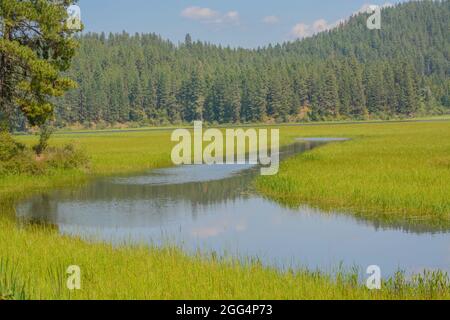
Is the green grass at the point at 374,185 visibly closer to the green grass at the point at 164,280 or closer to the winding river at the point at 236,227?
the winding river at the point at 236,227

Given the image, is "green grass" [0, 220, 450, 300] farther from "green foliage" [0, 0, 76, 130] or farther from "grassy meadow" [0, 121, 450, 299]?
"green foliage" [0, 0, 76, 130]

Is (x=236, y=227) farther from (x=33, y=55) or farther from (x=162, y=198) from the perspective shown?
(x=33, y=55)

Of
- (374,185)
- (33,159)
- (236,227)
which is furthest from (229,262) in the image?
(33,159)

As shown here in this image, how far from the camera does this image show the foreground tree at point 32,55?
32.3 meters

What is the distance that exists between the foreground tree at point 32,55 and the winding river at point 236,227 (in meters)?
5.83

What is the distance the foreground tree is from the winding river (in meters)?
5.83

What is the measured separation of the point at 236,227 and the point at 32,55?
56.6 feet

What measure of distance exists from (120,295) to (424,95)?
189856 mm

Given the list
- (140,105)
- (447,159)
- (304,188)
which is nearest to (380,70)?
(140,105)

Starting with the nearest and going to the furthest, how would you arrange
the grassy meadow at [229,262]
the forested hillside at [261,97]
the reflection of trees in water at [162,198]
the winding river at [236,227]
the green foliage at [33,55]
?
1. the grassy meadow at [229,262]
2. the winding river at [236,227]
3. the reflection of trees in water at [162,198]
4. the green foliage at [33,55]
5. the forested hillside at [261,97]

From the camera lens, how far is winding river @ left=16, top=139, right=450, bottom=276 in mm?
17422

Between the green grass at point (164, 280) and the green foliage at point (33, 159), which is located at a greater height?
the green foliage at point (33, 159)

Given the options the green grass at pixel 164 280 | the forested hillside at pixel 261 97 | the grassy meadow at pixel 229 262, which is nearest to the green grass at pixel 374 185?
the grassy meadow at pixel 229 262

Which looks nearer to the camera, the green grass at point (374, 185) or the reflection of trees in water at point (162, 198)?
the reflection of trees in water at point (162, 198)
